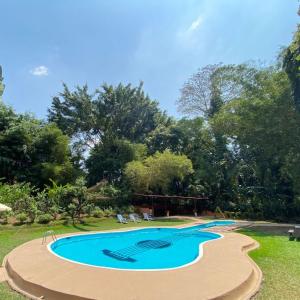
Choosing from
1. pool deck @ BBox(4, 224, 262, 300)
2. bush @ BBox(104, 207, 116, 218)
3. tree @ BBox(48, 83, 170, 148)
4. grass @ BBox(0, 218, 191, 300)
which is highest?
tree @ BBox(48, 83, 170, 148)

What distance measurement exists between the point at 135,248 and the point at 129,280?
5952 mm

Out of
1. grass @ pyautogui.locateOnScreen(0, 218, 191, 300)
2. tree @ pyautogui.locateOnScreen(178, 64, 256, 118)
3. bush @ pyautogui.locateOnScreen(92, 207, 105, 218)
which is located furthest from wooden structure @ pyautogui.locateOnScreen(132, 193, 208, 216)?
tree @ pyautogui.locateOnScreen(178, 64, 256, 118)

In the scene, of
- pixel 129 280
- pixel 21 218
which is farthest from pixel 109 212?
pixel 129 280

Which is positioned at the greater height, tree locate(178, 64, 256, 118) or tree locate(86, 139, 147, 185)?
tree locate(178, 64, 256, 118)

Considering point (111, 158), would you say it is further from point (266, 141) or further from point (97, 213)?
point (266, 141)

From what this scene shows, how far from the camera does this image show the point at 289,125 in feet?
69.9

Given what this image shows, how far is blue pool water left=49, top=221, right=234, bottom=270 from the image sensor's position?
938cm

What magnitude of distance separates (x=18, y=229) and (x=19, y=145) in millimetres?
11712

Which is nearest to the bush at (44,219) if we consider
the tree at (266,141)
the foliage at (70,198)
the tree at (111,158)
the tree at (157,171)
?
the foliage at (70,198)

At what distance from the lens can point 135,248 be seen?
12.0 metres

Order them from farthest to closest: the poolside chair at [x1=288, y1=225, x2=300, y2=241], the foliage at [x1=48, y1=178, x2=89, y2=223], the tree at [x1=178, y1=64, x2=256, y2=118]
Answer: the tree at [x1=178, y1=64, x2=256, y2=118] → the foliage at [x1=48, y1=178, x2=89, y2=223] → the poolside chair at [x1=288, y1=225, x2=300, y2=241]

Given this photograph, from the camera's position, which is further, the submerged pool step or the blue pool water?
the submerged pool step

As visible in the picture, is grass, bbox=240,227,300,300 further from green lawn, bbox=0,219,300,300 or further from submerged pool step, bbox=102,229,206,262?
submerged pool step, bbox=102,229,206,262

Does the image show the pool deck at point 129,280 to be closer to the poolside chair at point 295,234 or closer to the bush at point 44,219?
the poolside chair at point 295,234
